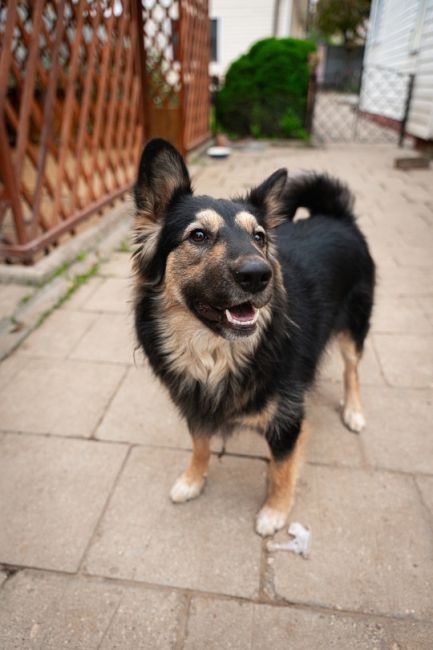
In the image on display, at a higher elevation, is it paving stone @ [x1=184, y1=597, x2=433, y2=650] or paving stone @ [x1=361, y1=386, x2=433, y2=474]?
paving stone @ [x1=361, y1=386, x2=433, y2=474]

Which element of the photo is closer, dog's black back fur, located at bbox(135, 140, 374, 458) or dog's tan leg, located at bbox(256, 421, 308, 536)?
dog's black back fur, located at bbox(135, 140, 374, 458)

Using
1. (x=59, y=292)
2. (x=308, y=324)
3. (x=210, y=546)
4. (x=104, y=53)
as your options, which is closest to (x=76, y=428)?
(x=210, y=546)

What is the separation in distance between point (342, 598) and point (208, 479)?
0.80m

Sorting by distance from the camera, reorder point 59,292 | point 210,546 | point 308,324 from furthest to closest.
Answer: point 59,292, point 308,324, point 210,546

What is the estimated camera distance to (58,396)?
8.42 feet

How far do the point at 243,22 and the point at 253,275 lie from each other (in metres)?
17.4

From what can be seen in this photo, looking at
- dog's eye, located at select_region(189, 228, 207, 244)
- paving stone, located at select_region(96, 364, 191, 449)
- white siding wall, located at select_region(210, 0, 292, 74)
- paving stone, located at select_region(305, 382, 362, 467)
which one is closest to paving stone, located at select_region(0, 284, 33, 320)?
paving stone, located at select_region(96, 364, 191, 449)

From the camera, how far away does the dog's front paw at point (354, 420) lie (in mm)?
2293

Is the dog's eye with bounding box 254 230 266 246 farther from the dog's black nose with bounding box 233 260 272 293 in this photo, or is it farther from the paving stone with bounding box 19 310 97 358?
the paving stone with bounding box 19 310 97 358

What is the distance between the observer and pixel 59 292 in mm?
3662

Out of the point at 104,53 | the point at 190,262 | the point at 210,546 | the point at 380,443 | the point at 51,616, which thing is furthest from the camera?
the point at 104,53

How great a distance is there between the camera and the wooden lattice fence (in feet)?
11.5

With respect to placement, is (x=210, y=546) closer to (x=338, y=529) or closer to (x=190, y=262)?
(x=338, y=529)

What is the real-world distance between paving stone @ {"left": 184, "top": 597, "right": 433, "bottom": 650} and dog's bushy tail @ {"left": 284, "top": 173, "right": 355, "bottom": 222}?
1908mm
